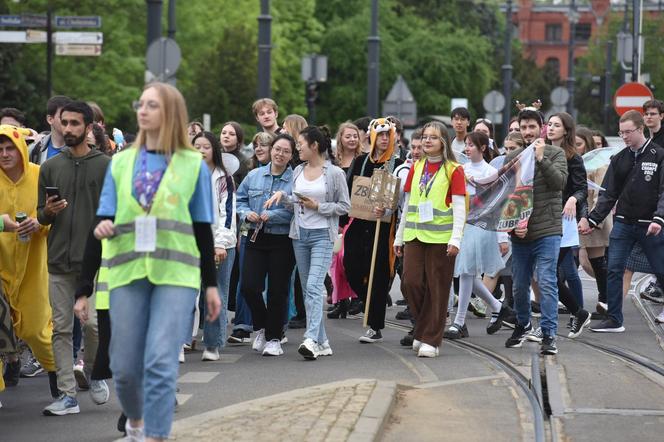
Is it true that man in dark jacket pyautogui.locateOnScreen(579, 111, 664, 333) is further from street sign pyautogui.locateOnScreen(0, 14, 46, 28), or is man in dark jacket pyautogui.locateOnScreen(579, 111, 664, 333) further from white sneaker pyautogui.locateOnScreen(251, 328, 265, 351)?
street sign pyautogui.locateOnScreen(0, 14, 46, 28)

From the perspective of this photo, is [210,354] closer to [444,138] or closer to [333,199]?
[333,199]

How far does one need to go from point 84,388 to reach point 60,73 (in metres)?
37.6

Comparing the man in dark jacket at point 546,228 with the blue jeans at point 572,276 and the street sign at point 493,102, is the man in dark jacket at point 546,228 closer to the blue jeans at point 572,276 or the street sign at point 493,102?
the blue jeans at point 572,276

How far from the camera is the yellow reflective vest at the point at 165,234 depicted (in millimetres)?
6371

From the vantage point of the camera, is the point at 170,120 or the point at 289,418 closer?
the point at 170,120

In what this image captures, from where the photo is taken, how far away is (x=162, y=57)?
22547 millimetres

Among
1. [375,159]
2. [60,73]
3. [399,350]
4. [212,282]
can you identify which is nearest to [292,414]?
[212,282]

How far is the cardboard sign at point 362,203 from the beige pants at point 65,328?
12.2 ft

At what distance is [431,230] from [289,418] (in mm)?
3407

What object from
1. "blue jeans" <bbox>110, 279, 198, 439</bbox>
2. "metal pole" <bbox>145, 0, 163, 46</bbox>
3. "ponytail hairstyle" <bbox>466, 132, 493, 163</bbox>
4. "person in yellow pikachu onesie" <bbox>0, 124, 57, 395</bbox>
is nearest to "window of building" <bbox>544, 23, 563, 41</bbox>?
"metal pole" <bbox>145, 0, 163, 46</bbox>

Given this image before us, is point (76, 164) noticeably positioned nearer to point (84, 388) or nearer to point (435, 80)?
point (84, 388)

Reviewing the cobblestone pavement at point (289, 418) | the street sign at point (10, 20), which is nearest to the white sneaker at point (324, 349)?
the cobblestone pavement at point (289, 418)

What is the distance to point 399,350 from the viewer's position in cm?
1180

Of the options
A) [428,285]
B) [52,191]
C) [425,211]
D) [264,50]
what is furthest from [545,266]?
[264,50]
